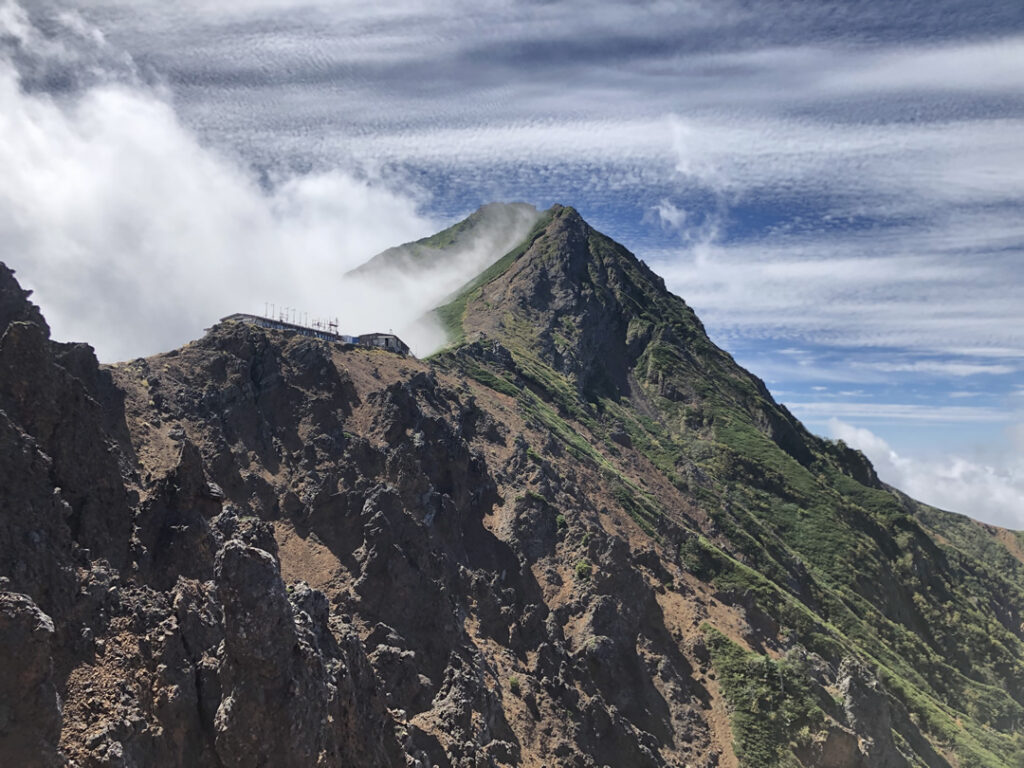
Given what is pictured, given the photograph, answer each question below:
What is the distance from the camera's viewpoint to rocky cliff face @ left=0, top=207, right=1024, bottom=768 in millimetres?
30109

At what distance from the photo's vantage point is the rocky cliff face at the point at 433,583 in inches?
1185

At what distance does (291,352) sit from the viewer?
86.7 meters

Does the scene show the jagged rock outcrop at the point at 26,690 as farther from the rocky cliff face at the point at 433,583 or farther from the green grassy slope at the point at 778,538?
the green grassy slope at the point at 778,538

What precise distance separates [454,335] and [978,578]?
494 ft

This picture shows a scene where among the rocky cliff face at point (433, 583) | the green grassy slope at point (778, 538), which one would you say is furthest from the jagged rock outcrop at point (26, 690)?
the green grassy slope at point (778, 538)

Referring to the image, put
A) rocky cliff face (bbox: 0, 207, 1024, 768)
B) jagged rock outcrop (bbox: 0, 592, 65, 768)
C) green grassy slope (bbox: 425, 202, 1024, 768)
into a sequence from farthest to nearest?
green grassy slope (bbox: 425, 202, 1024, 768) → rocky cliff face (bbox: 0, 207, 1024, 768) → jagged rock outcrop (bbox: 0, 592, 65, 768)

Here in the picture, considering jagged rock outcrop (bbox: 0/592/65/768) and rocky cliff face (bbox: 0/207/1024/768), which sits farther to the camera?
rocky cliff face (bbox: 0/207/1024/768)

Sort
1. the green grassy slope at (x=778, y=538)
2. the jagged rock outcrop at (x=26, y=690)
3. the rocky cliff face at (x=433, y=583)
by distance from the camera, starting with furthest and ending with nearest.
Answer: the green grassy slope at (x=778, y=538) < the rocky cliff face at (x=433, y=583) < the jagged rock outcrop at (x=26, y=690)

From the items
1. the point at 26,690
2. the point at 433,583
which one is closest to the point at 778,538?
the point at 433,583

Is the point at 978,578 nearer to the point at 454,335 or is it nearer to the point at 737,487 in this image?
the point at 737,487

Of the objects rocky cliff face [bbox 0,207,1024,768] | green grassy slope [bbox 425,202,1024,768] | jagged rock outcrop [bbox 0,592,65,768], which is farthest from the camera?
green grassy slope [bbox 425,202,1024,768]

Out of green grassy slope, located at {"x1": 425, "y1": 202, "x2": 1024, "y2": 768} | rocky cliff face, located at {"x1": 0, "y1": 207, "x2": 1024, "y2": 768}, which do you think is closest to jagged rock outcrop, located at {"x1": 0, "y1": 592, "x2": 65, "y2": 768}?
rocky cliff face, located at {"x1": 0, "y1": 207, "x2": 1024, "y2": 768}

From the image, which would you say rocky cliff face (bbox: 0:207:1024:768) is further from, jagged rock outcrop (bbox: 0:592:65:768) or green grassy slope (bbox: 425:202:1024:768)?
green grassy slope (bbox: 425:202:1024:768)

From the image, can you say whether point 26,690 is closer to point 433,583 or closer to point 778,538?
point 433,583
